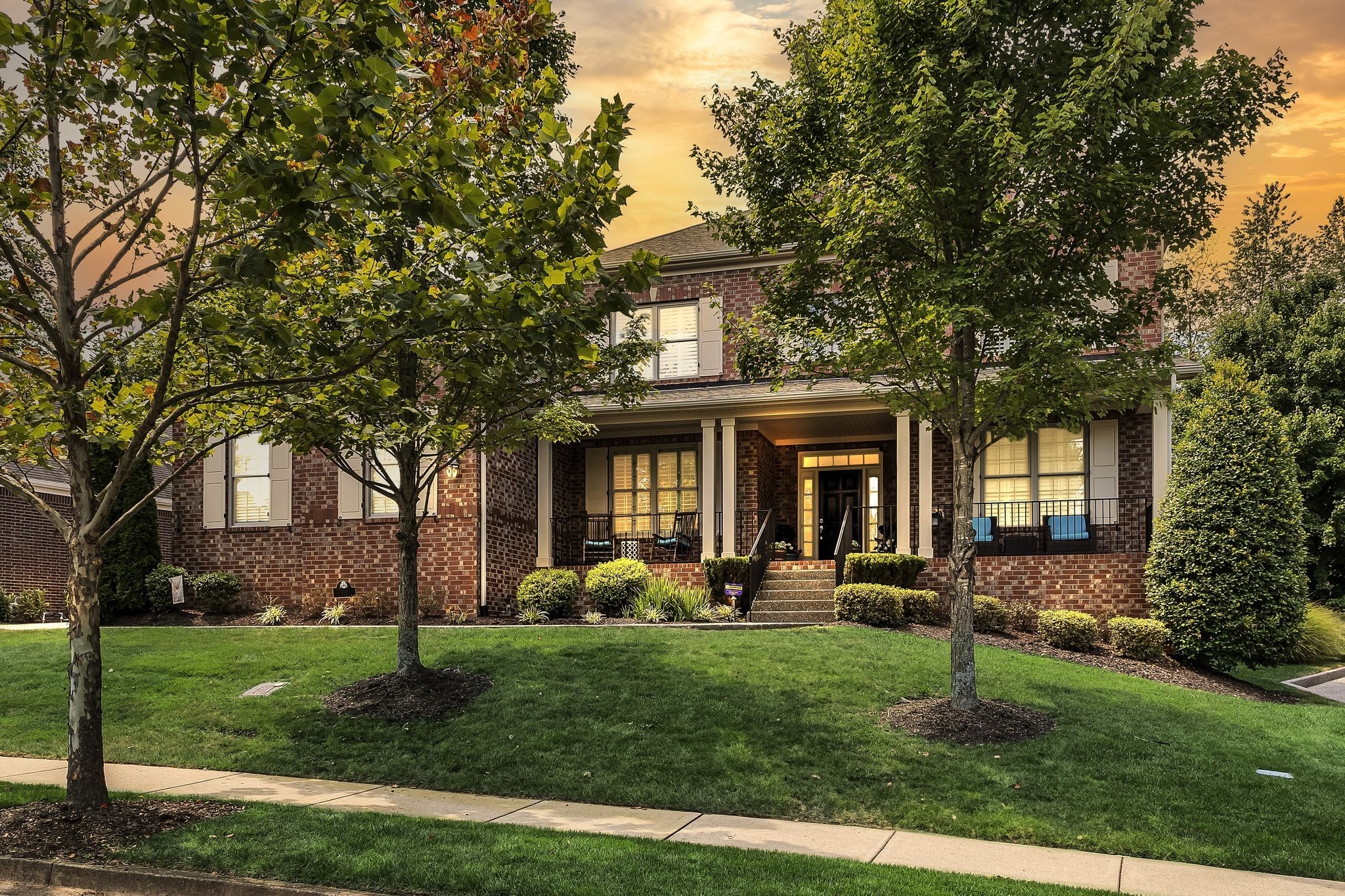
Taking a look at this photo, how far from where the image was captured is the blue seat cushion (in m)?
17.1

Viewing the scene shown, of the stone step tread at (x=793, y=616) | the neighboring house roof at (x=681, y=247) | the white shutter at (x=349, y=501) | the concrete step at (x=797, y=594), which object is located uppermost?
the neighboring house roof at (x=681, y=247)

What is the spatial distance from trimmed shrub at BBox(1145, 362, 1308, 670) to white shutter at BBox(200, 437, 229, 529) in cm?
1695

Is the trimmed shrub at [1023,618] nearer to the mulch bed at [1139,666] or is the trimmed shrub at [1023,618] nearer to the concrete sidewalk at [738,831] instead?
the mulch bed at [1139,666]

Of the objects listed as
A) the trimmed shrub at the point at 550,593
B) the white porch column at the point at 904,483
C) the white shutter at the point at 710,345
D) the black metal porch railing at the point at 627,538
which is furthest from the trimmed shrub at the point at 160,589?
the white porch column at the point at 904,483

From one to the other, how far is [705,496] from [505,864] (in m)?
12.4

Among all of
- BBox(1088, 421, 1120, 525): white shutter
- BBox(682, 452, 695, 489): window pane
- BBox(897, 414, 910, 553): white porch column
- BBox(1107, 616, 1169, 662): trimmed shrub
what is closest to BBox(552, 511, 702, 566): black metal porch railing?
BBox(682, 452, 695, 489): window pane

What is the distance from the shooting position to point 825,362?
11.0 metres

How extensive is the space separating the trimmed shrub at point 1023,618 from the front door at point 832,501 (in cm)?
543

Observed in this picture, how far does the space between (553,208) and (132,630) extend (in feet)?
42.1

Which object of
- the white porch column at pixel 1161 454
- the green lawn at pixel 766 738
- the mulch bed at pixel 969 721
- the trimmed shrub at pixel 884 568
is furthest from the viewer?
the white porch column at pixel 1161 454

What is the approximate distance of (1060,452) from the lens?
58.3ft

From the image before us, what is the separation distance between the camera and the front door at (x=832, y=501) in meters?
20.7

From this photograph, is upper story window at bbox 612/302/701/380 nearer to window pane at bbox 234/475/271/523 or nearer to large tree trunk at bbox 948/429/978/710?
window pane at bbox 234/475/271/523

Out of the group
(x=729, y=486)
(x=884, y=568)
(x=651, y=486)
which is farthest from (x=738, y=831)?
(x=651, y=486)
